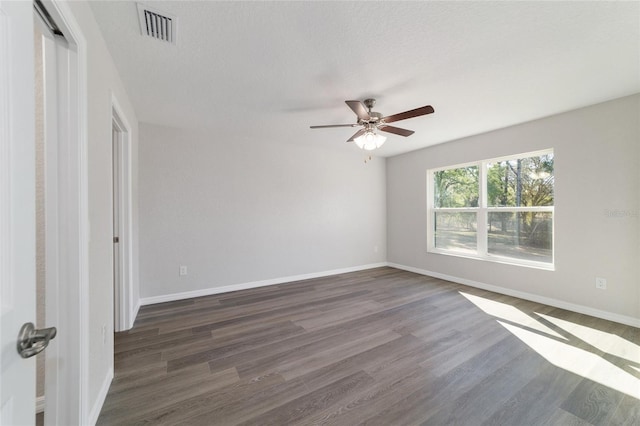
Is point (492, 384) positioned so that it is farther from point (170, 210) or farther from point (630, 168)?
point (170, 210)

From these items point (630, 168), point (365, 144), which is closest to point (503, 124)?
point (630, 168)

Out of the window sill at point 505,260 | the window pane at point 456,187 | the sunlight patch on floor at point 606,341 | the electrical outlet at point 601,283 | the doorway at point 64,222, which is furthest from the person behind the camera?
the window pane at point 456,187

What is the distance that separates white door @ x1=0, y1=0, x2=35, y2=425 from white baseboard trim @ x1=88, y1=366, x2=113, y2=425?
111 cm

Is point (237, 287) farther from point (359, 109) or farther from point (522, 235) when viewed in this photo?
point (522, 235)

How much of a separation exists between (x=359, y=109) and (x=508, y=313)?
2.97 m

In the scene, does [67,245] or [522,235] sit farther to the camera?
[522,235]

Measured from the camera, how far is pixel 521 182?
3568 millimetres

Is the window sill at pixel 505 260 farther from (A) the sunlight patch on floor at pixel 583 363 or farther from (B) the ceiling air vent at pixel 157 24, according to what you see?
(B) the ceiling air vent at pixel 157 24

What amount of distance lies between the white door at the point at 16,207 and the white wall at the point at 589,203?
4556 millimetres

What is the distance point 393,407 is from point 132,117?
3.76 metres

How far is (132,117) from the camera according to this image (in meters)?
2.83

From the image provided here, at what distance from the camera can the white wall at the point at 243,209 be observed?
334 centimetres

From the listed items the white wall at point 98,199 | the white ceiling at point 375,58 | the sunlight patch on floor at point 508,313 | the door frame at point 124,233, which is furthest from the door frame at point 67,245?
the sunlight patch on floor at point 508,313

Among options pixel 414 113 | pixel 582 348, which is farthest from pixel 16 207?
pixel 582 348
